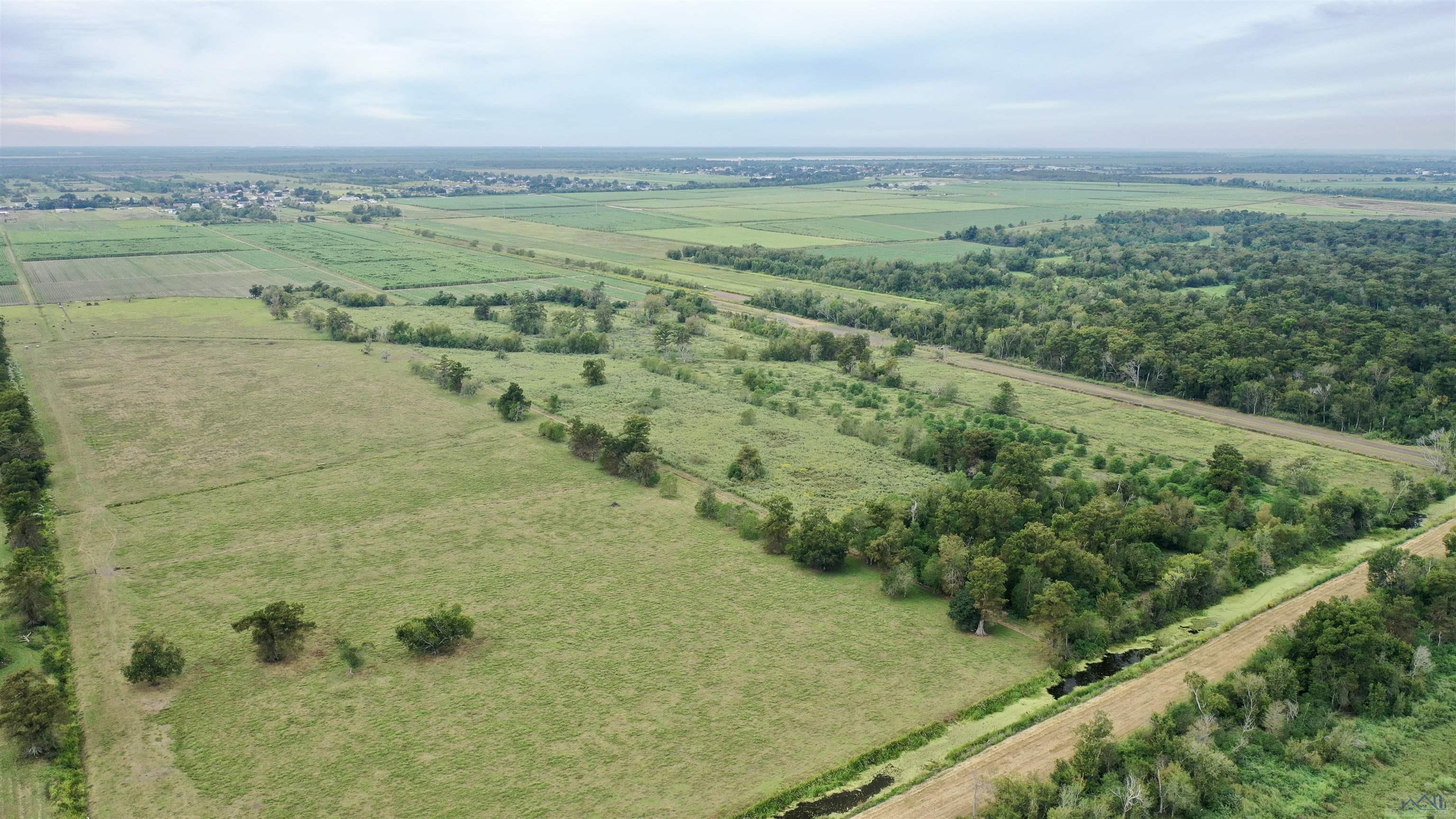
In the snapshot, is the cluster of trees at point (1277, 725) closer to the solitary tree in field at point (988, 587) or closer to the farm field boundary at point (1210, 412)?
the solitary tree in field at point (988, 587)

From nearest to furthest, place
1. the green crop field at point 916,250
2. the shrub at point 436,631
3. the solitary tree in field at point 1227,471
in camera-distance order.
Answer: the shrub at point 436,631, the solitary tree in field at point 1227,471, the green crop field at point 916,250

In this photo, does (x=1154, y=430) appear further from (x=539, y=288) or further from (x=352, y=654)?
(x=539, y=288)

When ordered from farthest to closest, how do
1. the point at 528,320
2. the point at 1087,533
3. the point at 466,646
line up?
the point at 528,320, the point at 1087,533, the point at 466,646

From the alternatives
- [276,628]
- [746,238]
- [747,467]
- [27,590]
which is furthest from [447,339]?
[746,238]

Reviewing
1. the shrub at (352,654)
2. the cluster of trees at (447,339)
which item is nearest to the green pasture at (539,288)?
the cluster of trees at (447,339)

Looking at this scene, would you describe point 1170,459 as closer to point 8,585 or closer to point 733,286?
point 8,585

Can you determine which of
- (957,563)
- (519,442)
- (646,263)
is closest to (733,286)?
(646,263)

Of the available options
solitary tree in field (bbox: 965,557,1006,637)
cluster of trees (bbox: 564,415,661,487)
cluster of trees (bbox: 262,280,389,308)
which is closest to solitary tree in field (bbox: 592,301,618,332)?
cluster of trees (bbox: 262,280,389,308)
